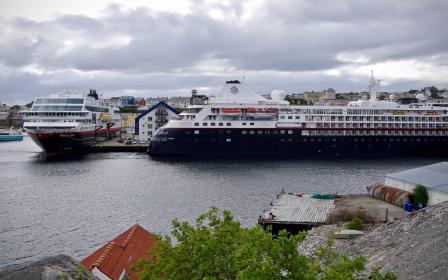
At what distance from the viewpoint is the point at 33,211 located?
104 feet

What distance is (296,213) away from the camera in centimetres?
2923

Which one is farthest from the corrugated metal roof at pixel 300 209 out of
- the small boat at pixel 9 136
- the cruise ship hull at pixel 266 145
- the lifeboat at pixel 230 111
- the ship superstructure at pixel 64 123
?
the small boat at pixel 9 136

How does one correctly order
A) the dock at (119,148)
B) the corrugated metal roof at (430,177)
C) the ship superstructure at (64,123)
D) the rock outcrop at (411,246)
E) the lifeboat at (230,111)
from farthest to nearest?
the dock at (119,148)
the ship superstructure at (64,123)
the lifeboat at (230,111)
the corrugated metal roof at (430,177)
the rock outcrop at (411,246)

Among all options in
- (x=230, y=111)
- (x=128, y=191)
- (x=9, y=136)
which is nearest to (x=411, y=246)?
(x=128, y=191)

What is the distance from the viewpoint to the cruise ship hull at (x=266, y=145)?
64.3 m

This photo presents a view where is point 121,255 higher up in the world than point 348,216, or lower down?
higher up

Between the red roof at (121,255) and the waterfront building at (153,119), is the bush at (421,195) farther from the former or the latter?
the waterfront building at (153,119)

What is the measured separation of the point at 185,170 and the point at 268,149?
17020 mm

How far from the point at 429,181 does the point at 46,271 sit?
2755cm

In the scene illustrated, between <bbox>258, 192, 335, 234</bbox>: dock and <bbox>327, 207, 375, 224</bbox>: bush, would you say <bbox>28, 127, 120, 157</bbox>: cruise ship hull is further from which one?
<bbox>327, 207, 375, 224</bbox>: bush

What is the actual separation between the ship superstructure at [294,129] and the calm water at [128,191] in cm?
559

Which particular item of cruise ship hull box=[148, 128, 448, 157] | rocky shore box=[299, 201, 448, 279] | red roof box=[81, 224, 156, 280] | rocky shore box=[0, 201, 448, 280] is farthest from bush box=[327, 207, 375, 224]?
cruise ship hull box=[148, 128, 448, 157]

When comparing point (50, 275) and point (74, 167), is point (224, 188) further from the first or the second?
point (50, 275)

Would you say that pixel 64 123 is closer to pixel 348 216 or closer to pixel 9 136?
pixel 348 216
